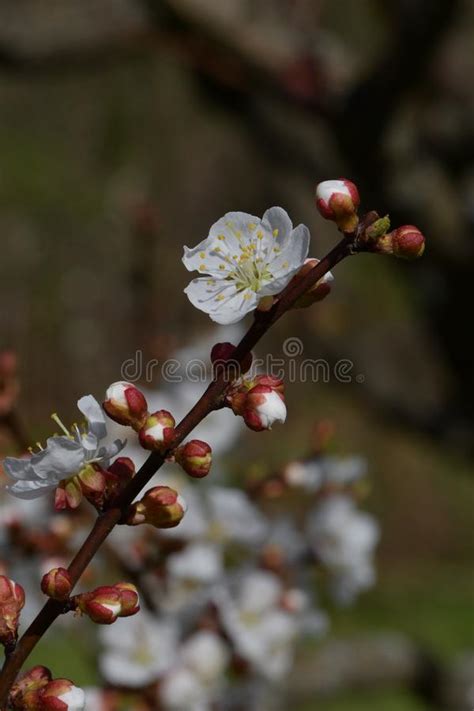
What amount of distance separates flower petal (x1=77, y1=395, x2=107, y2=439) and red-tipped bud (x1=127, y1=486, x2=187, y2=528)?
5 cm

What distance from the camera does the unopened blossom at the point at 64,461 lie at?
1.74ft

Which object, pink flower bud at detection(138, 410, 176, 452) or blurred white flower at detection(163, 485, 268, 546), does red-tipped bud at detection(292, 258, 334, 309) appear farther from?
blurred white flower at detection(163, 485, 268, 546)

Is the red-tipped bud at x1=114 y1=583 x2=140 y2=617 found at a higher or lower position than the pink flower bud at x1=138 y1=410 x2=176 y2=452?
lower

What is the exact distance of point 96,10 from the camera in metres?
1.72

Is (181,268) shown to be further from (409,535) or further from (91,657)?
(91,657)

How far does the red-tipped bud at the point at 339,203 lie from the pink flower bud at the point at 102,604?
0.26 meters

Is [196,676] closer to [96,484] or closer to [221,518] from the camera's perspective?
[221,518]

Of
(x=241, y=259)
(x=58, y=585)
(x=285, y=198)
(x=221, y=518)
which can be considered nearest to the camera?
(x=58, y=585)

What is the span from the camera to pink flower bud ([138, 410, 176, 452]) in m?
0.52

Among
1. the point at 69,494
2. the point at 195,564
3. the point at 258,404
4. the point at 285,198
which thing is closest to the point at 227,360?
the point at 258,404

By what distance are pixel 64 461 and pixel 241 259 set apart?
0.69 ft

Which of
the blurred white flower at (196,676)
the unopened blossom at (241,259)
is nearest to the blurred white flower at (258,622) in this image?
the blurred white flower at (196,676)

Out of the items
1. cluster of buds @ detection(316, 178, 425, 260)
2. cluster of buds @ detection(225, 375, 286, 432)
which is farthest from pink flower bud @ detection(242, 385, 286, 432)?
cluster of buds @ detection(316, 178, 425, 260)

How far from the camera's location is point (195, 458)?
1.75ft
